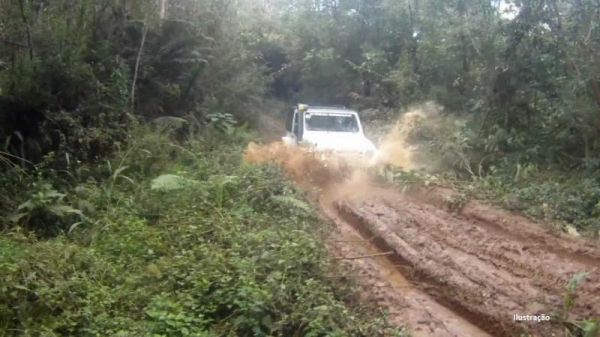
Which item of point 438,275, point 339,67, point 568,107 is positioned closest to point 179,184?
point 438,275

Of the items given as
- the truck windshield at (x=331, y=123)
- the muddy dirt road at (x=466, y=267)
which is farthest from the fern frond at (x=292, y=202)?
the truck windshield at (x=331, y=123)

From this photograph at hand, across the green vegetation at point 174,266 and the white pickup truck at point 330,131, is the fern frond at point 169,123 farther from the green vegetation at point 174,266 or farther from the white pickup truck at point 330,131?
the green vegetation at point 174,266

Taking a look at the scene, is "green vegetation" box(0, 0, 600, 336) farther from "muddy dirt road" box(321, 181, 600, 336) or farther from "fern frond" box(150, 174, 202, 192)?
"muddy dirt road" box(321, 181, 600, 336)

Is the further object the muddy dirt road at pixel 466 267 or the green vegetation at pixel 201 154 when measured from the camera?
the muddy dirt road at pixel 466 267

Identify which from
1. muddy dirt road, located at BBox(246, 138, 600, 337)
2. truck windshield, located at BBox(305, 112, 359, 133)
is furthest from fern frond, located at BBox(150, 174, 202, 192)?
truck windshield, located at BBox(305, 112, 359, 133)

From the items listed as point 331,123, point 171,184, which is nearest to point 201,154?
point 171,184

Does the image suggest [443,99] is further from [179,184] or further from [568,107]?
[179,184]

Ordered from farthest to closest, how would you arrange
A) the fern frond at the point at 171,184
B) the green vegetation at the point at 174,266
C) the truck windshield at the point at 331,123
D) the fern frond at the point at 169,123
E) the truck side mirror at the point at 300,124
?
the truck windshield at the point at 331,123 → the truck side mirror at the point at 300,124 → the fern frond at the point at 169,123 → the fern frond at the point at 171,184 → the green vegetation at the point at 174,266

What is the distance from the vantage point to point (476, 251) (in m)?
8.59

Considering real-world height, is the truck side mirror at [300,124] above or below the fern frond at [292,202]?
above

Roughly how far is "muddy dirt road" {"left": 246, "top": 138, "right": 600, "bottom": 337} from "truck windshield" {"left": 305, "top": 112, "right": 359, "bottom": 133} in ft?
13.8

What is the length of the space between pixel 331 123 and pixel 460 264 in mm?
8855

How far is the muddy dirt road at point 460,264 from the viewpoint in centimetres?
643

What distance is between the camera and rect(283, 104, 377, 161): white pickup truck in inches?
594
